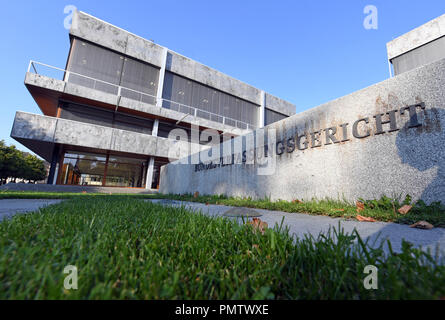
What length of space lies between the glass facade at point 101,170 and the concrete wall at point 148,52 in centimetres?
831

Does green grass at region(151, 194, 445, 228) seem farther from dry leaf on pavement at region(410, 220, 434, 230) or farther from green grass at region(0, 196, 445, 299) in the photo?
green grass at region(0, 196, 445, 299)

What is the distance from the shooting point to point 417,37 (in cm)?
1242

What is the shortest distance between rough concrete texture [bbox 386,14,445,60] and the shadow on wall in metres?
15.1

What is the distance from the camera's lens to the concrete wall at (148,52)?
46.7ft

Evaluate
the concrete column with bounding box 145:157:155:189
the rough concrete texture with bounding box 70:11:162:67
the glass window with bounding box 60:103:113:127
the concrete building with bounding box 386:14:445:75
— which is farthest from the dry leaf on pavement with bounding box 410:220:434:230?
the rough concrete texture with bounding box 70:11:162:67

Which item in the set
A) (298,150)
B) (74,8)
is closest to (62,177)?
(74,8)

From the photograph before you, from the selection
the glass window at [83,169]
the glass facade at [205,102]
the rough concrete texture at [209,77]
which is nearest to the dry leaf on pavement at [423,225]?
the glass window at [83,169]

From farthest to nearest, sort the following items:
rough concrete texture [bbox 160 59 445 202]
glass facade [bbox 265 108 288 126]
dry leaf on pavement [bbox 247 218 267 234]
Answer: glass facade [bbox 265 108 288 126] → rough concrete texture [bbox 160 59 445 202] → dry leaf on pavement [bbox 247 218 267 234]

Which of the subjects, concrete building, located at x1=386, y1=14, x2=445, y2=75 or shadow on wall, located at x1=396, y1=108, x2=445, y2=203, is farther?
concrete building, located at x1=386, y1=14, x2=445, y2=75

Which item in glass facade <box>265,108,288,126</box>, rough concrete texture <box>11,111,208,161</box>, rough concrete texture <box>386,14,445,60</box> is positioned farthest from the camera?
glass facade <box>265,108,288,126</box>

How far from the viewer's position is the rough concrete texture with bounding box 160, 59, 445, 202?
7.77 ft

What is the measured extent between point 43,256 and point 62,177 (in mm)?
16124

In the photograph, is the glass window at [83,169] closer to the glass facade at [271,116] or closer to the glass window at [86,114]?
the glass window at [86,114]
